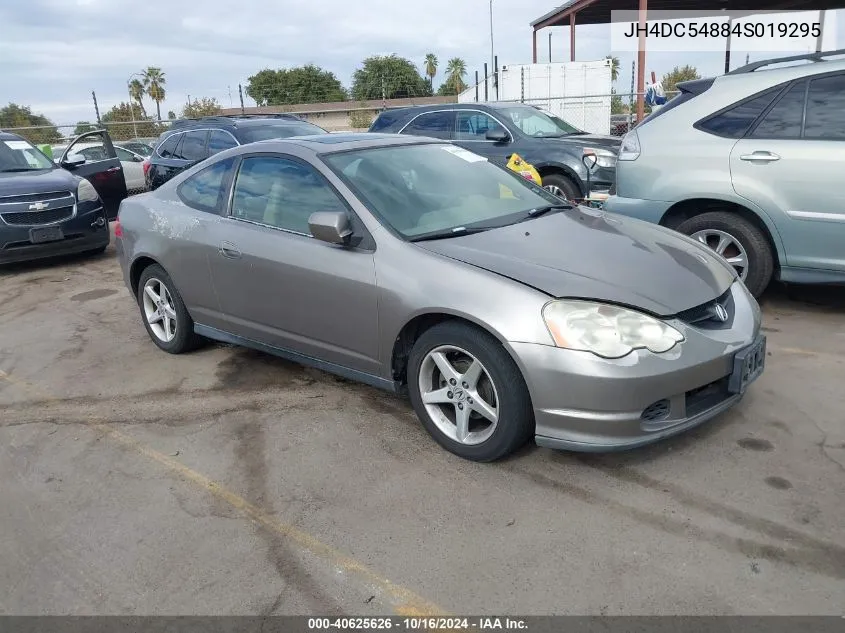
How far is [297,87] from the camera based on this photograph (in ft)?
214

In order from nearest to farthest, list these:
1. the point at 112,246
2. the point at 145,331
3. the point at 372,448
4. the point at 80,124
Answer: the point at 372,448, the point at 145,331, the point at 112,246, the point at 80,124

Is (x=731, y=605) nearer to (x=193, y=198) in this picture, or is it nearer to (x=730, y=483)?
(x=730, y=483)

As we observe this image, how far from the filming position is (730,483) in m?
3.02

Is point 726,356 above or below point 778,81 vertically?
below

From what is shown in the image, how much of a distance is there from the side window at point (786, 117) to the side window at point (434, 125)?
5655 millimetres

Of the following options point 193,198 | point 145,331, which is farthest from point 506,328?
point 145,331

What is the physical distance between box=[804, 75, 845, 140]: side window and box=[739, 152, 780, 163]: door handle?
24 centimetres

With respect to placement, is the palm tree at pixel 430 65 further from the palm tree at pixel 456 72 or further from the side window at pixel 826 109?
the side window at pixel 826 109

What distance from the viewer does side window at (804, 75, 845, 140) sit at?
4.73 m

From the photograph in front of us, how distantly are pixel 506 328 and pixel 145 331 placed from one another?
387cm

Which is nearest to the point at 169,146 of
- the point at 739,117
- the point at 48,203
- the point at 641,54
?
the point at 48,203

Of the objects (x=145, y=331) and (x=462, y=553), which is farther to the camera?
(x=145, y=331)

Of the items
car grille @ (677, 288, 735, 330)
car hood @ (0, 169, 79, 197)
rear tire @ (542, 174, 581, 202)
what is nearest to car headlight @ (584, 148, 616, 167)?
rear tire @ (542, 174, 581, 202)

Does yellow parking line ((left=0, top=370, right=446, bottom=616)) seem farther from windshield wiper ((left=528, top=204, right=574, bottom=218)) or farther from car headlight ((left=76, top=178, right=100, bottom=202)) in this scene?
car headlight ((left=76, top=178, right=100, bottom=202))
